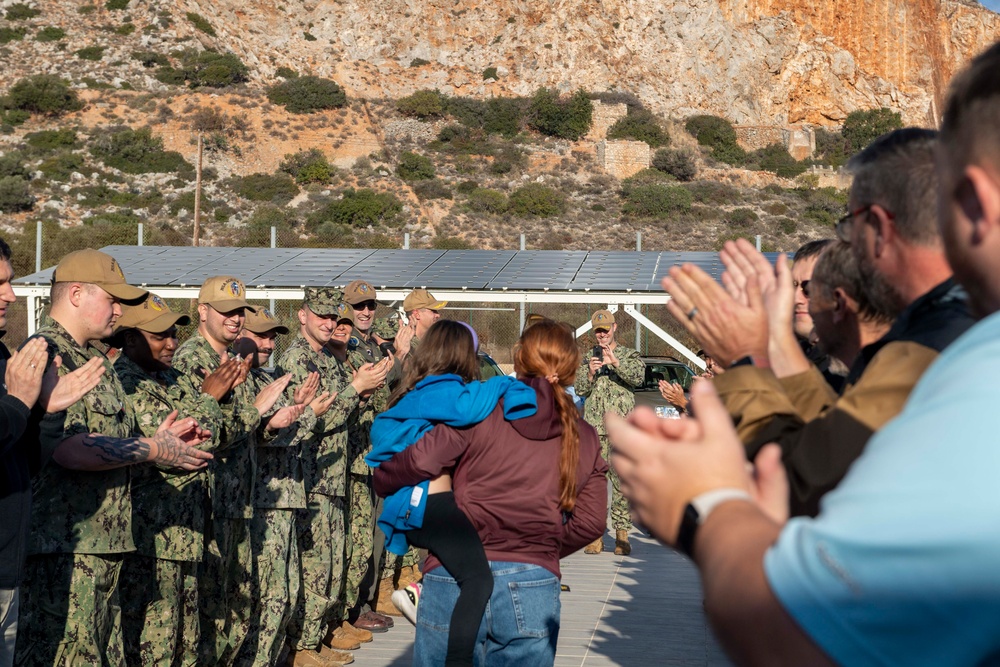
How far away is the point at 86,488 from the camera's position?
4812 mm

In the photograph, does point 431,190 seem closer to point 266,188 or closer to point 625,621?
point 266,188

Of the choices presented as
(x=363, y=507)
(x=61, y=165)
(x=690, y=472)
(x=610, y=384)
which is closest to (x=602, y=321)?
(x=610, y=384)

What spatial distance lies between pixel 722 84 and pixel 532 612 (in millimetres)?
67678

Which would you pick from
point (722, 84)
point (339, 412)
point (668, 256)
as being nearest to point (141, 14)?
point (722, 84)

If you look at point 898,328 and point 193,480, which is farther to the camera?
point 193,480

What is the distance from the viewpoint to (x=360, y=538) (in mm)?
8344

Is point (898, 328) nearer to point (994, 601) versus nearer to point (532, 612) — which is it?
point (994, 601)

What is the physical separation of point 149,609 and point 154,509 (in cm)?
49

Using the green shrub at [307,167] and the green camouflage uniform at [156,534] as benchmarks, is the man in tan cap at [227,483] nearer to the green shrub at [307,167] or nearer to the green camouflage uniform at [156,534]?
the green camouflage uniform at [156,534]

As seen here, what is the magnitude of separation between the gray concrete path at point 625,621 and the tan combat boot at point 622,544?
0.17 meters

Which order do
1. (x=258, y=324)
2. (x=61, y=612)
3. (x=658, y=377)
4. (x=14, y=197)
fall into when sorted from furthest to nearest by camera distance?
(x=14, y=197) < (x=658, y=377) < (x=258, y=324) < (x=61, y=612)

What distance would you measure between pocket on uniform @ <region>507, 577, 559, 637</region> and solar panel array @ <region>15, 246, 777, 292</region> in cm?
1243

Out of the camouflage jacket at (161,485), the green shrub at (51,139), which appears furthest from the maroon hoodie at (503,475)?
the green shrub at (51,139)

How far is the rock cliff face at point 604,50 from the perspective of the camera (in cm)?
6625
